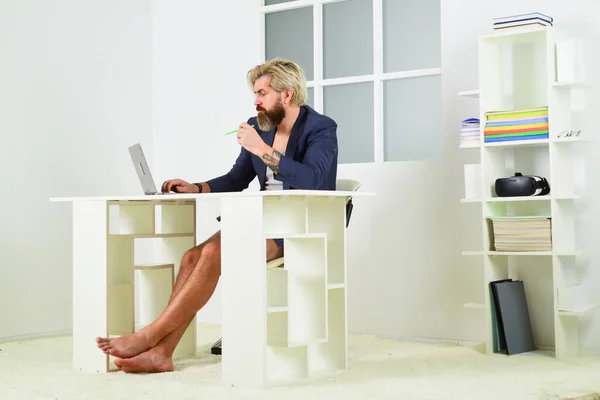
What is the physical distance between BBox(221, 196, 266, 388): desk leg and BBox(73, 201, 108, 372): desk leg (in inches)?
26.5

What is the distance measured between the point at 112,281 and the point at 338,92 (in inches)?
75.7

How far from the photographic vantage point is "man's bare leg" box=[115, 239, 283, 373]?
11.7 ft

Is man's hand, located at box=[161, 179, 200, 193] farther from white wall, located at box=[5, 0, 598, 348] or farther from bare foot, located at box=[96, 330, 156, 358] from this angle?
white wall, located at box=[5, 0, 598, 348]

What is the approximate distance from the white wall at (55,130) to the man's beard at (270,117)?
1.68 metres

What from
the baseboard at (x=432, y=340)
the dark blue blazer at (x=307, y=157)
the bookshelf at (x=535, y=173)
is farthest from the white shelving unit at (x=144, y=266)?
the bookshelf at (x=535, y=173)

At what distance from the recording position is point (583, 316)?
4.10 m

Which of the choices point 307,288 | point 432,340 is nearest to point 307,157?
point 307,288

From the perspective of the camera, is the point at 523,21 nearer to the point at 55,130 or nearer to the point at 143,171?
the point at 143,171

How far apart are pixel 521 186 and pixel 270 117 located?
126 cm

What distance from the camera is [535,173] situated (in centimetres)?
429

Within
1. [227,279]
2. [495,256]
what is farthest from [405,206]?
[227,279]

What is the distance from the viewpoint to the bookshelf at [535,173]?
13.1ft

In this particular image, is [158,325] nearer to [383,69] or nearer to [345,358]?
[345,358]

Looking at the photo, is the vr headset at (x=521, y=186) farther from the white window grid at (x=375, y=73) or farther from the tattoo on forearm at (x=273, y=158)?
the tattoo on forearm at (x=273, y=158)
